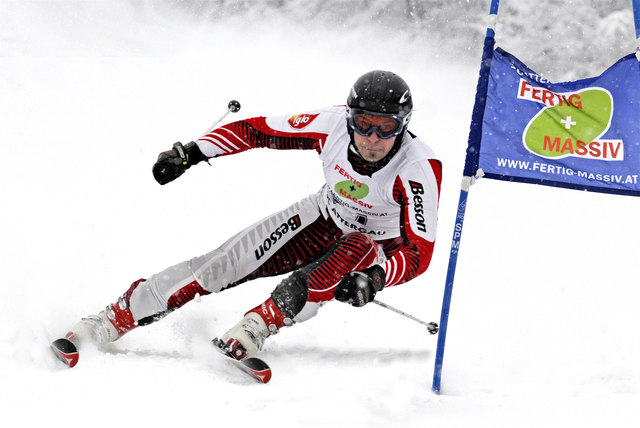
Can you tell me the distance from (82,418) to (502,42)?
14927 mm

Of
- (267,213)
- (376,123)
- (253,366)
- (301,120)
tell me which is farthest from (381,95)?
(267,213)

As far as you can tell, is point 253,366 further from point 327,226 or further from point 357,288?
point 327,226

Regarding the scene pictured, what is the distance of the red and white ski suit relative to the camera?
4254 millimetres

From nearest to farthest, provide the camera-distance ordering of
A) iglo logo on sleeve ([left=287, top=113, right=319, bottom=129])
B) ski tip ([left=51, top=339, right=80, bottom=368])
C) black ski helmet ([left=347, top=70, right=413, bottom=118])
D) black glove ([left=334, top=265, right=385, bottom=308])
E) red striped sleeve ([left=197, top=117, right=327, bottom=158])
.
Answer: black glove ([left=334, top=265, right=385, bottom=308]) < ski tip ([left=51, top=339, right=80, bottom=368]) < black ski helmet ([left=347, top=70, right=413, bottom=118]) < iglo logo on sleeve ([left=287, top=113, right=319, bottom=129]) < red striped sleeve ([left=197, top=117, right=327, bottom=158])

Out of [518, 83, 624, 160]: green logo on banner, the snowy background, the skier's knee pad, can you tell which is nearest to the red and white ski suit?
the skier's knee pad

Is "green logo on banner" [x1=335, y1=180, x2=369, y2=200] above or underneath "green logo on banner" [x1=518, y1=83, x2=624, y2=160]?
underneath

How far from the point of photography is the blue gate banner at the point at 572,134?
13.0 ft

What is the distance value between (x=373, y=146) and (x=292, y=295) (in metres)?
0.96

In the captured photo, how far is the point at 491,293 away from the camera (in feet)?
21.6

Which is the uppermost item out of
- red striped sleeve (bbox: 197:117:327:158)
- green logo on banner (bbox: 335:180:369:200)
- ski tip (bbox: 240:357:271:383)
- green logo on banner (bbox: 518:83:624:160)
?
green logo on banner (bbox: 518:83:624:160)

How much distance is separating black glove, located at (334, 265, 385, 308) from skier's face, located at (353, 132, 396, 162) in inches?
30.9

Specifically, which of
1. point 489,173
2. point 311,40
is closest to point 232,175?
point 489,173

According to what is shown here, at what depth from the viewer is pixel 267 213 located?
8.45m

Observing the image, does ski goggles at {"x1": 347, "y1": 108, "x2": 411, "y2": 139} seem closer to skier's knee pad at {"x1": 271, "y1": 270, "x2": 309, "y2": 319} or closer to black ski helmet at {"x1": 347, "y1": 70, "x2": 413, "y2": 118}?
black ski helmet at {"x1": 347, "y1": 70, "x2": 413, "y2": 118}
